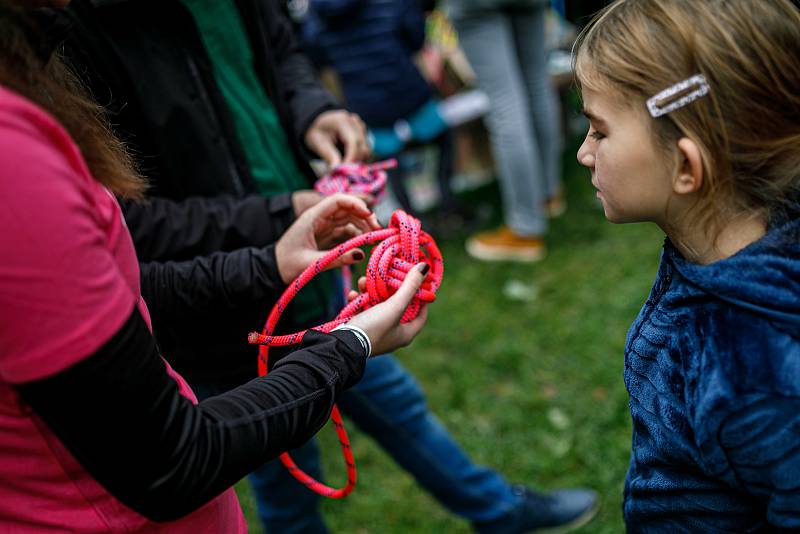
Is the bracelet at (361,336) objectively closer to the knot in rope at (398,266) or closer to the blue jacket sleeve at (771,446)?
the knot in rope at (398,266)

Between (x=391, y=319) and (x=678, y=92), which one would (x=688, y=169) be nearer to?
(x=678, y=92)

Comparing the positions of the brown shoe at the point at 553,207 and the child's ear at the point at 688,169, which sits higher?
the child's ear at the point at 688,169

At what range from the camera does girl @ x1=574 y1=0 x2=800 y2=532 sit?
1110 mm

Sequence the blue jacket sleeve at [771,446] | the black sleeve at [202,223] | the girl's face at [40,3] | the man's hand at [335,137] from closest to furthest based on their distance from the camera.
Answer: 1. the girl's face at [40,3]
2. the blue jacket sleeve at [771,446]
3. the black sleeve at [202,223]
4. the man's hand at [335,137]

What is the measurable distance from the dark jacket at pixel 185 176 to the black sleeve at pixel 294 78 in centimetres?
12

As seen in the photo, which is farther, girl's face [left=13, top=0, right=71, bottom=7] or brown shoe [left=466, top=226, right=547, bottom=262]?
brown shoe [left=466, top=226, right=547, bottom=262]

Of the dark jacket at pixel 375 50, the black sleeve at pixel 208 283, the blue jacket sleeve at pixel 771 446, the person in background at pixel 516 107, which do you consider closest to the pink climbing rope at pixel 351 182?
the black sleeve at pixel 208 283

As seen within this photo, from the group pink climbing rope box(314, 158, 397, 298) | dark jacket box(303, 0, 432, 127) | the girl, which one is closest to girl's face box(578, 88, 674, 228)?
the girl

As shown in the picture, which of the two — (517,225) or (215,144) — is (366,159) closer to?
(215,144)

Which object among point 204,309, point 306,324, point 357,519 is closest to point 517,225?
point 357,519

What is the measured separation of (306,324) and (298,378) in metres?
0.83

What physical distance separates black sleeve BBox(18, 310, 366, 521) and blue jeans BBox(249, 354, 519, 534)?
885 mm

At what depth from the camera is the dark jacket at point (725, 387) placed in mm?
1098

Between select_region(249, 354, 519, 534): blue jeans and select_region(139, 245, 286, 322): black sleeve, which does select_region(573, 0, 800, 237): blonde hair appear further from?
select_region(249, 354, 519, 534): blue jeans
